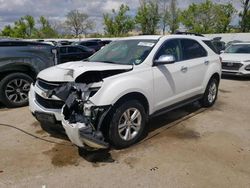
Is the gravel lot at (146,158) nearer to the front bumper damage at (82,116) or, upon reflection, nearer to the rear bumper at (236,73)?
the front bumper damage at (82,116)

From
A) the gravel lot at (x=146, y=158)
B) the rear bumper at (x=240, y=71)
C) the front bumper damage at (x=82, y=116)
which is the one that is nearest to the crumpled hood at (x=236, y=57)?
the rear bumper at (x=240, y=71)

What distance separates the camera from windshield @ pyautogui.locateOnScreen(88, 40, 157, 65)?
4.54 metres

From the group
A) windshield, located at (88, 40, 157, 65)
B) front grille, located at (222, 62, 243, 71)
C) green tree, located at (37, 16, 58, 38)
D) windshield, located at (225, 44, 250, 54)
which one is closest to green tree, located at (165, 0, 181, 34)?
green tree, located at (37, 16, 58, 38)

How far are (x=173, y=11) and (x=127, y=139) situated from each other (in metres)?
42.5

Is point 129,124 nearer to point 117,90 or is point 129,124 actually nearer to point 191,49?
point 117,90

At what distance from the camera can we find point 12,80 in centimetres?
634

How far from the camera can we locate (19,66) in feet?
21.5

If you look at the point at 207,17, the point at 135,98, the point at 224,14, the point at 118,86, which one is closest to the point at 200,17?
the point at 207,17

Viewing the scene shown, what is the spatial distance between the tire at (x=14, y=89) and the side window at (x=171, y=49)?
355 cm

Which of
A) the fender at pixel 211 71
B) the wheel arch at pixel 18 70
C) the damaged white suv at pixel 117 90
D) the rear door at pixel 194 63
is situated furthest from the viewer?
the wheel arch at pixel 18 70

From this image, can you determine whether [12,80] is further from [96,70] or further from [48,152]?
[96,70]

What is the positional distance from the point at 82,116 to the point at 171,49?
90.8 inches

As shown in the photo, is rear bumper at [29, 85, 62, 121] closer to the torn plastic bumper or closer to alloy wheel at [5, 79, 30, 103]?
the torn plastic bumper

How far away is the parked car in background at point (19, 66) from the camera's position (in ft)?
20.7
